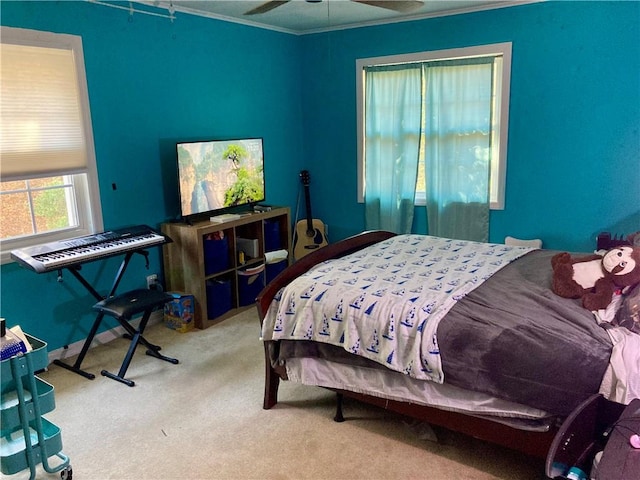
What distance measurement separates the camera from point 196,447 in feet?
7.76

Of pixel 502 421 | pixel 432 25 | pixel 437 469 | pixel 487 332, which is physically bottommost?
pixel 437 469

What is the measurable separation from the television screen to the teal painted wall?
0.78ft

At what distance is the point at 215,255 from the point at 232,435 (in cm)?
164

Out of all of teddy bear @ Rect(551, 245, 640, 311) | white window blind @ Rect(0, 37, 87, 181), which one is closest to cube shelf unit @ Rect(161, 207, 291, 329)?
white window blind @ Rect(0, 37, 87, 181)

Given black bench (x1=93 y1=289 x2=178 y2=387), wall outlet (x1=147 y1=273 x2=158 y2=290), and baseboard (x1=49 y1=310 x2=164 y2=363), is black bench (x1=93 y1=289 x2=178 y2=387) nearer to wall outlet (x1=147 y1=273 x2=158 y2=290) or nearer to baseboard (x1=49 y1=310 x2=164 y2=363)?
baseboard (x1=49 y1=310 x2=164 y2=363)

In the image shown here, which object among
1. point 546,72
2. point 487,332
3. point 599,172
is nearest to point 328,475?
point 487,332

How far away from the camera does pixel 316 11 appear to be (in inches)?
158

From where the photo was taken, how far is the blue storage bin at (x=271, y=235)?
14.3ft

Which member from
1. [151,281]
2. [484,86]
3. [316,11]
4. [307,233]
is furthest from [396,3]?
[151,281]

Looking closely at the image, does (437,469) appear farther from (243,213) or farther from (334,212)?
(334,212)

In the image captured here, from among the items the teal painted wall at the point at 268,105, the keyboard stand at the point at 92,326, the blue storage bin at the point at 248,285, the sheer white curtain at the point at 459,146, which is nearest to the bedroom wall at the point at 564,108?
the teal painted wall at the point at 268,105

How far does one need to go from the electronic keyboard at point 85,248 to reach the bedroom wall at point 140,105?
0.73ft

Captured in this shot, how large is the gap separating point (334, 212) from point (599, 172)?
2348 mm

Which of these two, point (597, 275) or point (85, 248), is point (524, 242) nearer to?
point (597, 275)
